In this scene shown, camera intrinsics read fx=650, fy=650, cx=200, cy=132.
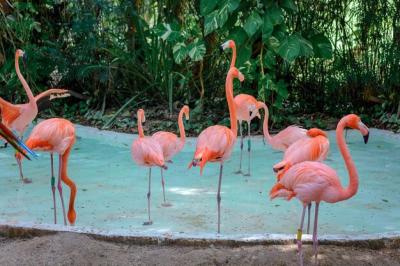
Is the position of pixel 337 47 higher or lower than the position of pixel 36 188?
higher

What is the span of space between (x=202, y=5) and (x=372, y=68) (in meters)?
2.48

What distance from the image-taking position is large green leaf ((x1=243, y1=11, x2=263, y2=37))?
687 cm

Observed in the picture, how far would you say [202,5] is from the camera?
23.5 ft

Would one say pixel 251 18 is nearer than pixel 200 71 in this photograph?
Yes

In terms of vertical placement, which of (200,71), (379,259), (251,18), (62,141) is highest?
(251,18)

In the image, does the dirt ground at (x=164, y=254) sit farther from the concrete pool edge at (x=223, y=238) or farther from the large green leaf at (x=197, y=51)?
the large green leaf at (x=197, y=51)

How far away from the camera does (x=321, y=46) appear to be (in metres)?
7.37

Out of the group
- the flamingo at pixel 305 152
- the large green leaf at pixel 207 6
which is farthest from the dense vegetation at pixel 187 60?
the flamingo at pixel 305 152

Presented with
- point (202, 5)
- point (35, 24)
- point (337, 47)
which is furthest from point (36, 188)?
point (337, 47)

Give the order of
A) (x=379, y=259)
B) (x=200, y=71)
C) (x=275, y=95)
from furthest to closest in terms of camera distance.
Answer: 1. (x=200, y=71)
2. (x=275, y=95)
3. (x=379, y=259)

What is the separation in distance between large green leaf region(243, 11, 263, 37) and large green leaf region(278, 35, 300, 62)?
0.35 metres

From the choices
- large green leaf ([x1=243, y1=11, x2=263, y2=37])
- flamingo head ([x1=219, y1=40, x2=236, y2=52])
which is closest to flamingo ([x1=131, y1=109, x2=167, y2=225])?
flamingo head ([x1=219, y1=40, x2=236, y2=52])

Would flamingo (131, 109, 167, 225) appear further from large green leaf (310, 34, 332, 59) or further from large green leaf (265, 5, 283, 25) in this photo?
large green leaf (310, 34, 332, 59)

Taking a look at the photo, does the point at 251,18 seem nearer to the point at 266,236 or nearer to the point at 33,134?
the point at 33,134
